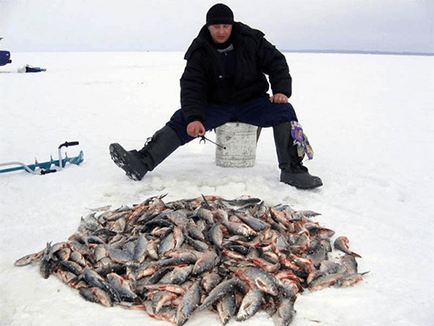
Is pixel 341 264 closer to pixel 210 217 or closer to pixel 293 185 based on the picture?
pixel 210 217

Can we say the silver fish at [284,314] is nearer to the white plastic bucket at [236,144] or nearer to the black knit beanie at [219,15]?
the white plastic bucket at [236,144]

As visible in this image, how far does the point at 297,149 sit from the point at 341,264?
2.09 metres

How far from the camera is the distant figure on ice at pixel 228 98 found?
17.5 ft

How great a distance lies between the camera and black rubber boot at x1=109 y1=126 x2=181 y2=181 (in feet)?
17.9

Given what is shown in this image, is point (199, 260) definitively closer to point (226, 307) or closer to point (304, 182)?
point (226, 307)

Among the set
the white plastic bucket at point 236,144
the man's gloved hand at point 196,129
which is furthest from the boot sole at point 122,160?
the white plastic bucket at point 236,144

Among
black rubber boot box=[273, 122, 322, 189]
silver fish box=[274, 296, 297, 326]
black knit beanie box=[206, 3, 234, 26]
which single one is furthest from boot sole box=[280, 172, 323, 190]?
silver fish box=[274, 296, 297, 326]

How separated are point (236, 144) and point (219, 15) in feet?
5.56

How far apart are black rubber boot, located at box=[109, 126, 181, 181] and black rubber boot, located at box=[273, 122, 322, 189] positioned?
1.30 meters

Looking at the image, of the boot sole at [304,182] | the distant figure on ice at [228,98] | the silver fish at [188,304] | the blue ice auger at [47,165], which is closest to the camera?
the silver fish at [188,304]

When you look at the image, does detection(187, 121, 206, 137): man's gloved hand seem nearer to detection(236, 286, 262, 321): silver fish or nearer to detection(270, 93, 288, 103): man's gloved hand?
detection(270, 93, 288, 103): man's gloved hand

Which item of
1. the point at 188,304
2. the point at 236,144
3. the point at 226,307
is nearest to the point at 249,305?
the point at 226,307

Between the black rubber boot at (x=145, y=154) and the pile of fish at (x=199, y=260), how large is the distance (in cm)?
129

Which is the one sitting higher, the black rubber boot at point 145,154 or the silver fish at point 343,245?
the black rubber boot at point 145,154
